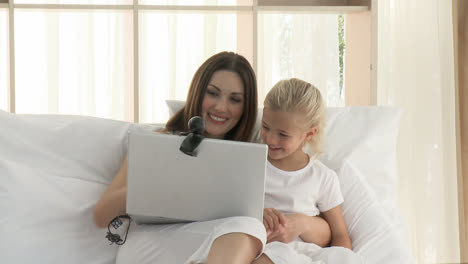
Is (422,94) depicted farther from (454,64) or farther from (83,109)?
(83,109)

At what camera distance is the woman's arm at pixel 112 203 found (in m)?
1.47

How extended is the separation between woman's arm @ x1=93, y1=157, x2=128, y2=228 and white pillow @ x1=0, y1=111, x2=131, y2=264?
0.08 meters

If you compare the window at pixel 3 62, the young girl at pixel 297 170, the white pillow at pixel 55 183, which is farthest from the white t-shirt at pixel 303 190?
the window at pixel 3 62

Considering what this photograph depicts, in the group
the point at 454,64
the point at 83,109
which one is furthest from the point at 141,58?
the point at 454,64

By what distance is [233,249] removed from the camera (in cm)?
117

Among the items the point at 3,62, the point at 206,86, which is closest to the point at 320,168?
the point at 206,86

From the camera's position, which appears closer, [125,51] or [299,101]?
[299,101]

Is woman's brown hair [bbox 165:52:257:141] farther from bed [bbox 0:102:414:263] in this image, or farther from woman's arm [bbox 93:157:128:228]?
woman's arm [bbox 93:157:128:228]

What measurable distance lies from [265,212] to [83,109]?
3.44 feet

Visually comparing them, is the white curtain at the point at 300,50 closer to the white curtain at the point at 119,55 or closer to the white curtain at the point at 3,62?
the white curtain at the point at 119,55

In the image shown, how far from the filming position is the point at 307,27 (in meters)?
2.30

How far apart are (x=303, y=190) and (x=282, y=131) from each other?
17 cm

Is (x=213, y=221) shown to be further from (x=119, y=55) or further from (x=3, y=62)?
(x=3, y=62)

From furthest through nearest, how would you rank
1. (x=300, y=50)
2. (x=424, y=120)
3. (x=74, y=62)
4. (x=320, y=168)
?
1. (x=424, y=120)
2. (x=300, y=50)
3. (x=74, y=62)
4. (x=320, y=168)
